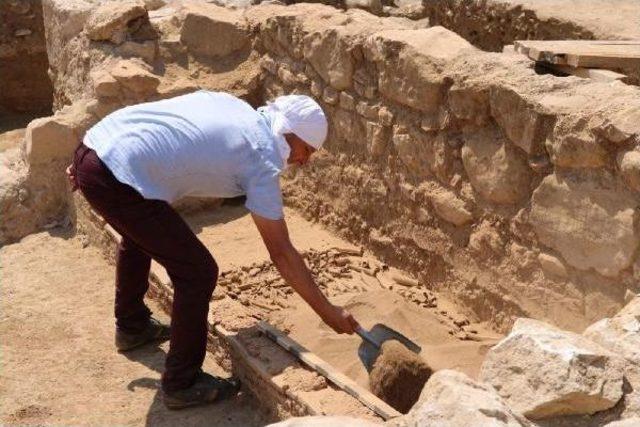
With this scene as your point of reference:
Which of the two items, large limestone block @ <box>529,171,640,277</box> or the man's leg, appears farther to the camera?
the man's leg

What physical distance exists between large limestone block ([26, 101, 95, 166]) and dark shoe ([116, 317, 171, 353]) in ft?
6.14

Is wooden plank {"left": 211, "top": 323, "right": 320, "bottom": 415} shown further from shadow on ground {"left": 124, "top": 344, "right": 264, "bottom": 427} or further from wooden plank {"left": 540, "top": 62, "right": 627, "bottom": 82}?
wooden plank {"left": 540, "top": 62, "right": 627, "bottom": 82}

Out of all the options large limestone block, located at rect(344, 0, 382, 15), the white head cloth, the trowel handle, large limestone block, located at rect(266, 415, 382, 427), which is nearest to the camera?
large limestone block, located at rect(266, 415, 382, 427)

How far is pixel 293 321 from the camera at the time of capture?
518 centimetres

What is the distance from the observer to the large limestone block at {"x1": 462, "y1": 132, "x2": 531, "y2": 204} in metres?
4.71

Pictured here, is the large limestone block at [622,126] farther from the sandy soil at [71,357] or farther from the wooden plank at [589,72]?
the sandy soil at [71,357]

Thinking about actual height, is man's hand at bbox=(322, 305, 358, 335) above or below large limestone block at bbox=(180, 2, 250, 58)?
below

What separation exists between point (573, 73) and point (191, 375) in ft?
8.77

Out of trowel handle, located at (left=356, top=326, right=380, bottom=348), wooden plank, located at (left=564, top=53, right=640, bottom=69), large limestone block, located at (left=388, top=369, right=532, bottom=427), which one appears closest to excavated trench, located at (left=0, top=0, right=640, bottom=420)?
trowel handle, located at (left=356, top=326, right=380, bottom=348)

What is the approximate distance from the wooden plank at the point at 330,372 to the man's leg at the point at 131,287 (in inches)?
27.1

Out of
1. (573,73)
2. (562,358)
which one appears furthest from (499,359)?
(573,73)

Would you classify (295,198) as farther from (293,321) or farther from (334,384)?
(334,384)

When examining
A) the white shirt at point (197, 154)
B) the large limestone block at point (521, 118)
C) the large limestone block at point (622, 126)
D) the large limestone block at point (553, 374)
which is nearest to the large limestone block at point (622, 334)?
the large limestone block at point (553, 374)

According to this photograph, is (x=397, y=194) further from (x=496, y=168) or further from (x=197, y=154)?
(x=197, y=154)
